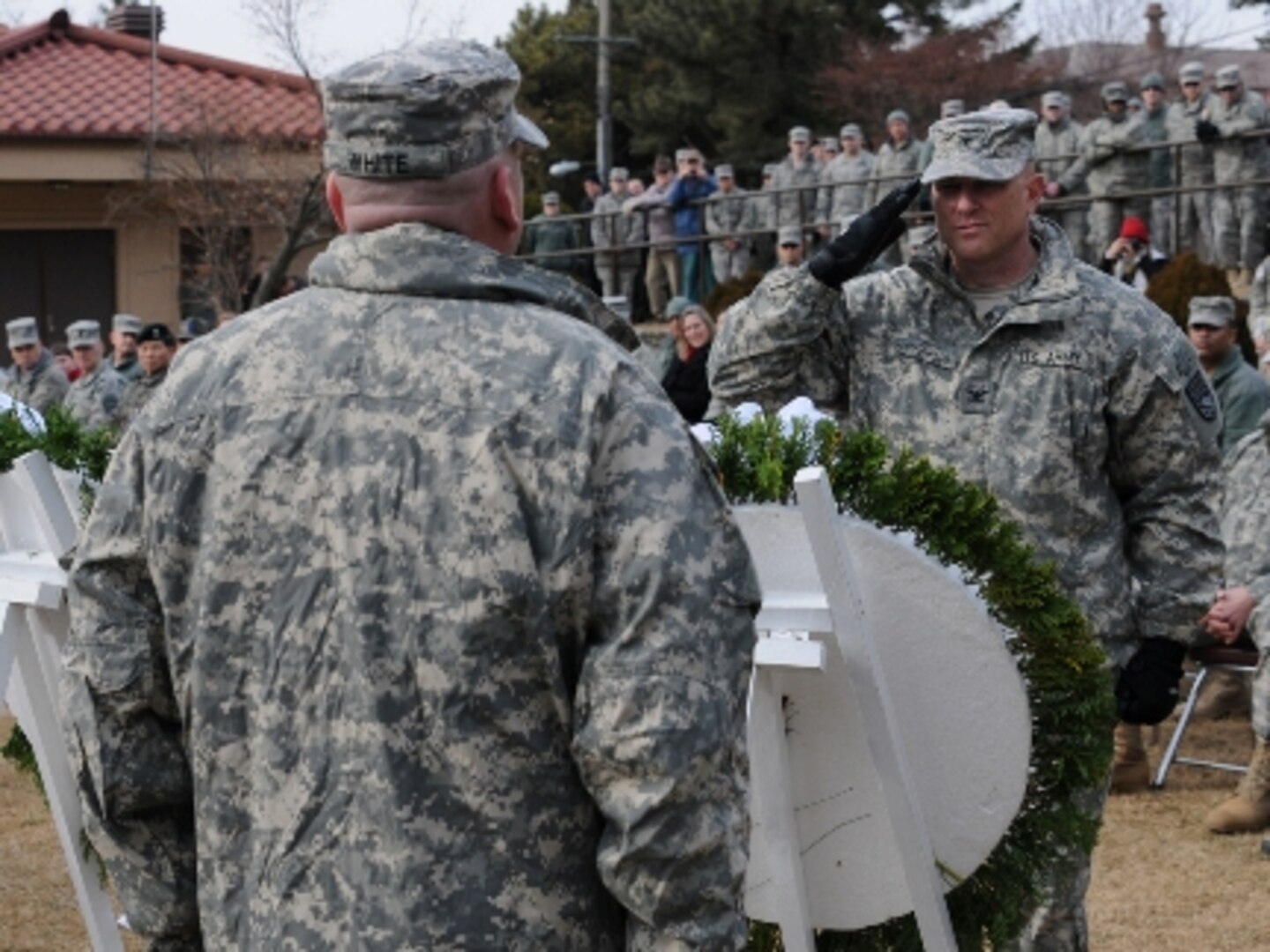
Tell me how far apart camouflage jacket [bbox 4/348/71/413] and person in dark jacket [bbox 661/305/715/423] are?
15.5 ft

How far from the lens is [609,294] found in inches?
1014

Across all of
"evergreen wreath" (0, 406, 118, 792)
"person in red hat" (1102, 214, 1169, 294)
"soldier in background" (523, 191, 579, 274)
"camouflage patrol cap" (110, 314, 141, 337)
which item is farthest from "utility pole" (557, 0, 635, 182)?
"evergreen wreath" (0, 406, 118, 792)

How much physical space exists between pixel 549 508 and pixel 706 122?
36835 millimetres

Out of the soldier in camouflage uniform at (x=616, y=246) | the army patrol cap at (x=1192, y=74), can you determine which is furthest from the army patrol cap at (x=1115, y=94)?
the soldier in camouflage uniform at (x=616, y=246)

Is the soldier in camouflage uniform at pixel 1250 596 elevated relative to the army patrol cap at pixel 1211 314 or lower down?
lower down

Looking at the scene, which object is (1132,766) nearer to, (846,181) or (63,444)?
(63,444)

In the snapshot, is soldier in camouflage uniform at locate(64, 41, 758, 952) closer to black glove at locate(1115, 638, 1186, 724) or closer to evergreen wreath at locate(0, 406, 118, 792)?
black glove at locate(1115, 638, 1186, 724)

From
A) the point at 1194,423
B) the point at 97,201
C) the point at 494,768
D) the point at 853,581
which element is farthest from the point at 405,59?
the point at 97,201

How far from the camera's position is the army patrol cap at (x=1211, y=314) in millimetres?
10914

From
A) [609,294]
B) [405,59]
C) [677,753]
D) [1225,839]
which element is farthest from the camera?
[609,294]

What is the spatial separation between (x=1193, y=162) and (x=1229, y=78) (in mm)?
817

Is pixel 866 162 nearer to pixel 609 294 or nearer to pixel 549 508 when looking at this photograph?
pixel 609 294

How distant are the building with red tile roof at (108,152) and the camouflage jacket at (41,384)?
11.6 metres

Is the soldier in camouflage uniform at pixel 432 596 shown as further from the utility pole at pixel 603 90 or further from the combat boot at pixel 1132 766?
the utility pole at pixel 603 90
